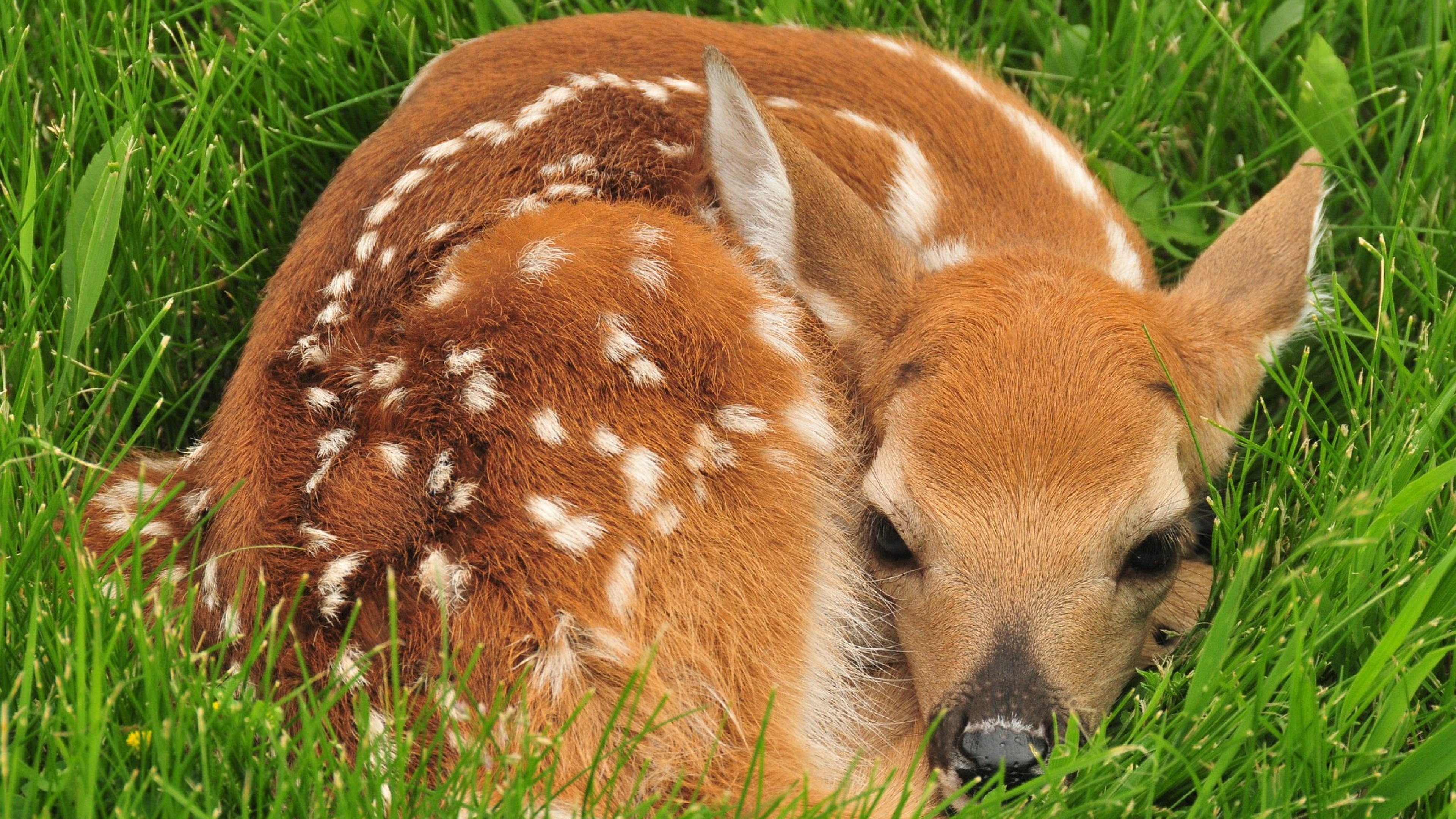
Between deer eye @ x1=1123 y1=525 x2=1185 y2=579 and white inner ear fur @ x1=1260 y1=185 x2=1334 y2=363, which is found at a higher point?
white inner ear fur @ x1=1260 y1=185 x2=1334 y2=363

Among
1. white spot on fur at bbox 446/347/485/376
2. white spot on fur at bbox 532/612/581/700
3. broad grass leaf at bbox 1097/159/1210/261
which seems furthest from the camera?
broad grass leaf at bbox 1097/159/1210/261

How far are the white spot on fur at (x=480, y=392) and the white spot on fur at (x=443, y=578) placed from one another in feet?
0.89

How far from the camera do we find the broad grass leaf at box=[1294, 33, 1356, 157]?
380 centimetres

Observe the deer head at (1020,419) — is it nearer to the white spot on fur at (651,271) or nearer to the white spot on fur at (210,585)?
the white spot on fur at (651,271)

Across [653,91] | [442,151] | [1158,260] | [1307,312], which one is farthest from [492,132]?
[1158,260]

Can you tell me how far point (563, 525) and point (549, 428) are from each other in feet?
0.59

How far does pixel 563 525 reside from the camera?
258 cm

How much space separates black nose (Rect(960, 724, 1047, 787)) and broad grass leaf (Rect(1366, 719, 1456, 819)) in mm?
519

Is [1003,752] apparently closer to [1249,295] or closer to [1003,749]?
[1003,749]

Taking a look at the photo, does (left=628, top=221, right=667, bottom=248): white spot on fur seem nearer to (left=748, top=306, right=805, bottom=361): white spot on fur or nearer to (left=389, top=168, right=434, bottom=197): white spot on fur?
(left=748, top=306, right=805, bottom=361): white spot on fur

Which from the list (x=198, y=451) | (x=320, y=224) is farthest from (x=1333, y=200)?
(x=198, y=451)

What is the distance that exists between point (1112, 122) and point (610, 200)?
1.48 metres

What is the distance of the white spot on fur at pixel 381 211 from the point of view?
302 cm

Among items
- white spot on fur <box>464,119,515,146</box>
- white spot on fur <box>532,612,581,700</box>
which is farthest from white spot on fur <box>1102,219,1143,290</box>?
white spot on fur <box>532,612,581,700</box>
